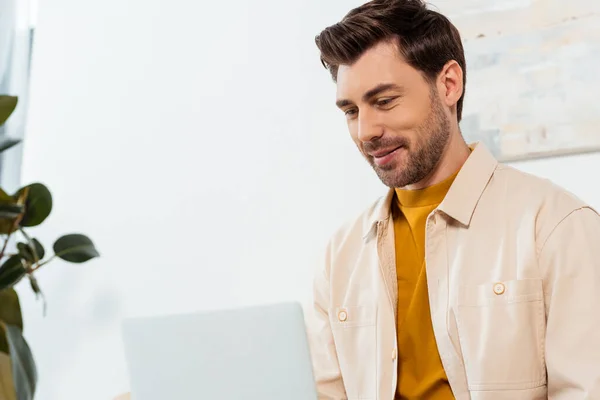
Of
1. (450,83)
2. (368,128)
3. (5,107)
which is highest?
(450,83)

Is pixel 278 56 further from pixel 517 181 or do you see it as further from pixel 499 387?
pixel 499 387

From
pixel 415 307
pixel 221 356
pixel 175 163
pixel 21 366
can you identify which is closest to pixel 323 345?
pixel 415 307

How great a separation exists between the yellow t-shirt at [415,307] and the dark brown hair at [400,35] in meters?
0.25

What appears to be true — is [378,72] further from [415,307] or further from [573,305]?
[573,305]

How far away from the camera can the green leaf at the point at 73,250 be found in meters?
2.35

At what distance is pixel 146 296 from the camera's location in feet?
8.68

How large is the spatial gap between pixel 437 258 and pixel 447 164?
0.21 metres

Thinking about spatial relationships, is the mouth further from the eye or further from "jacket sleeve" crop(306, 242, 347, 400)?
"jacket sleeve" crop(306, 242, 347, 400)

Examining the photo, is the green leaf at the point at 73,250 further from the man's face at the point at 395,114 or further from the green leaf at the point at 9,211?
the man's face at the point at 395,114

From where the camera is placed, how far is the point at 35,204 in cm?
229

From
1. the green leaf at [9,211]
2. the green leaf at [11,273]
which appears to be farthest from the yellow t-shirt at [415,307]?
the green leaf at [11,273]

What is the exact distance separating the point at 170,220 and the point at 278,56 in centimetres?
66

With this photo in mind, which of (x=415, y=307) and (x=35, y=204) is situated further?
(x=35, y=204)

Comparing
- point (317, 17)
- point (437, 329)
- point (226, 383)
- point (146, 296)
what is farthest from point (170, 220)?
point (226, 383)
